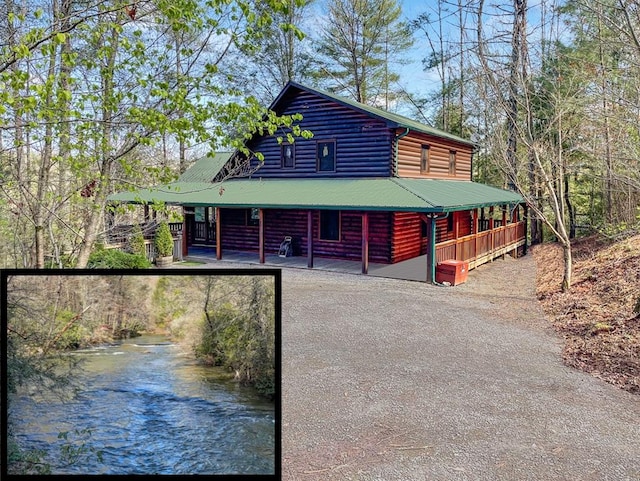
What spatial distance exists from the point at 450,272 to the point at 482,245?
4.48 meters

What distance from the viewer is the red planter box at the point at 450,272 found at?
13.7 m

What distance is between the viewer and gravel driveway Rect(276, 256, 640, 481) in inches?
172

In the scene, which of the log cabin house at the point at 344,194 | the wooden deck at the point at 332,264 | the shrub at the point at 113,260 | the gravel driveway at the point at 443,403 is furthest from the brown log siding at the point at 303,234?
the gravel driveway at the point at 443,403

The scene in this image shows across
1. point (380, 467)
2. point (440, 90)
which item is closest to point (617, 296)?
point (380, 467)

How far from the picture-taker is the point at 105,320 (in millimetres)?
1862

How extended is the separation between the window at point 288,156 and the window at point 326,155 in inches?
48.1

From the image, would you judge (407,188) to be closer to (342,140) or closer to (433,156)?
(342,140)

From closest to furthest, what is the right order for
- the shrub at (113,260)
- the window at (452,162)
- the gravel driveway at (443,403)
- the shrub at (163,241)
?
the gravel driveway at (443,403) → the shrub at (113,260) → the shrub at (163,241) → the window at (452,162)

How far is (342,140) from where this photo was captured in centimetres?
1808

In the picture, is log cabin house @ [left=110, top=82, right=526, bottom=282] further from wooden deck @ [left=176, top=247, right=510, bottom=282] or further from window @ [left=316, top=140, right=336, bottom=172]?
wooden deck @ [left=176, top=247, right=510, bottom=282]

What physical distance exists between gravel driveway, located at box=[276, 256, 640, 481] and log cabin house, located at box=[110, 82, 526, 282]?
5.53 metres

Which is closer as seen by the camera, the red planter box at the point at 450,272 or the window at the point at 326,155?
the red planter box at the point at 450,272

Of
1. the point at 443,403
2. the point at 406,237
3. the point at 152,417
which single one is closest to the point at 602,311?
the point at 443,403

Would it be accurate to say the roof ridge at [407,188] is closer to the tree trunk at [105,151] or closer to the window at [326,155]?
the window at [326,155]
